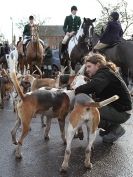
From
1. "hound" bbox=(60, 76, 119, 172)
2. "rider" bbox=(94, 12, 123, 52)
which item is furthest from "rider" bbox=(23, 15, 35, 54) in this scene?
"hound" bbox=(60, 76, 119, 172)

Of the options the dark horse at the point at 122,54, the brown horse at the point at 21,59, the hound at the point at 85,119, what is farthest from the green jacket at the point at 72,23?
the hound at the point at 85,119

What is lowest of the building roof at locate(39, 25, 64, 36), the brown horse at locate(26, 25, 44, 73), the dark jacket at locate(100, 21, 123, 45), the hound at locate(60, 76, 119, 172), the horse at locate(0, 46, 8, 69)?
the building roof at locate(39, 25, 64, 36)

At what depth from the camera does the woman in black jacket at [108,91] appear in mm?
7289

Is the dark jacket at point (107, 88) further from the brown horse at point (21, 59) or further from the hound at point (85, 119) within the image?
the brown horse at point (21, 59)

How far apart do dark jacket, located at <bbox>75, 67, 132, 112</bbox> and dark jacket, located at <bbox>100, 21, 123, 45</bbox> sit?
25.4 ft

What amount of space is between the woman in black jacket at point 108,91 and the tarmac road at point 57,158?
0.27 metres

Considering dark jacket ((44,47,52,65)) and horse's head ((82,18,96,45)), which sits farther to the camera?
dark jacket ((44,47,52,65))

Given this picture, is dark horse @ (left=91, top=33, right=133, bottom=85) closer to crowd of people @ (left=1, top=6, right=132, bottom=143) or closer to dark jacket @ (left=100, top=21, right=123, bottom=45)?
dark jacket @ (left=100, top=21, right=123, bottom=45)

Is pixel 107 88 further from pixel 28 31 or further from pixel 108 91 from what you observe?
pixel 28 31

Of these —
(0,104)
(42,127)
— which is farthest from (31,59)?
(42,127)

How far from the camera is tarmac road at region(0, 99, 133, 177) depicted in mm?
6594

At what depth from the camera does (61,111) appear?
7.78m

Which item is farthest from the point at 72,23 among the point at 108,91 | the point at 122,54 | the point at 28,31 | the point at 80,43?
the point at 108,91

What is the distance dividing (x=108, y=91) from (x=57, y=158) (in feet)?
4.75
